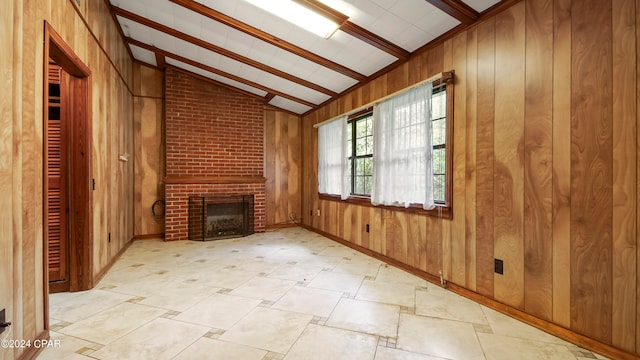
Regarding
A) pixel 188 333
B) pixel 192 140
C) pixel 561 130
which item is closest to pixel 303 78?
pixel 192 140

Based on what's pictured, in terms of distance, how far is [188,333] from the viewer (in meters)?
1.84

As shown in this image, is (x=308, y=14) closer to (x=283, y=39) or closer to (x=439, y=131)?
(x=283, y=39)

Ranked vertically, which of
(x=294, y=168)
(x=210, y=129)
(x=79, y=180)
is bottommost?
(x=79, y=180)

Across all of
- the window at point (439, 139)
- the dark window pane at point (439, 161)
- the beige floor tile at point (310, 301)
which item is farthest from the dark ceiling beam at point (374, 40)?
the beige floor tile at point (310, 301)

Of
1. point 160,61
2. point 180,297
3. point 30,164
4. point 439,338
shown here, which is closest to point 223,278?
point 180,297

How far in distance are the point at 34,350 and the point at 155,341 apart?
0.63 m

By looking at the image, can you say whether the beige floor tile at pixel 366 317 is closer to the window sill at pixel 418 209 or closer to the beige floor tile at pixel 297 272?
the beige floor tile at pixel 297 272

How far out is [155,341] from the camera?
1.75m

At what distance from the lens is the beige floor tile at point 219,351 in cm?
159

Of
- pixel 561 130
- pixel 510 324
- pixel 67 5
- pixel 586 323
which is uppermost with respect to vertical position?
pixel 67 5

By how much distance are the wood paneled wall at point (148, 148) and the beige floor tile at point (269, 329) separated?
11.9 feet

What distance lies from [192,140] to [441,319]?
462 centimetres

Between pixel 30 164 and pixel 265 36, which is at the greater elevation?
pixel 265 36

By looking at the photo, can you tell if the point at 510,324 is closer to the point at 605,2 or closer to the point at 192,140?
the point at 605,2
